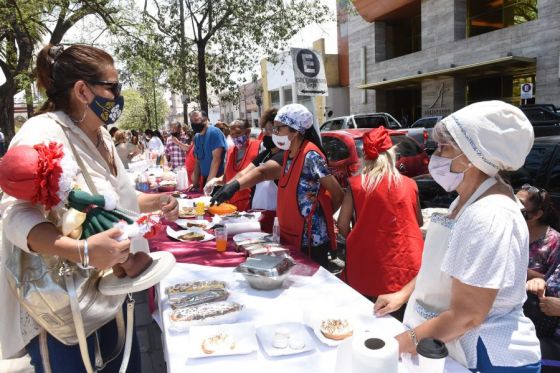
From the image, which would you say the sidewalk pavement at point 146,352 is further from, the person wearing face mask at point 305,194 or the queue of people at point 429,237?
the person wearing face mask at point 305,194

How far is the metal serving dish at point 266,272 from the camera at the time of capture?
2219 mm

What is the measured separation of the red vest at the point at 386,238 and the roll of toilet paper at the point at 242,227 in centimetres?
99

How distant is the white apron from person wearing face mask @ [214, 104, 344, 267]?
1.43 meters

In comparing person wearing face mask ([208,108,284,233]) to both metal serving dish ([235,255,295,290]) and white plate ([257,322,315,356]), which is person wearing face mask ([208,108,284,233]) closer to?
metal serving dish ([235,255,295,290])

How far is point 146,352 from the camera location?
11.2ft

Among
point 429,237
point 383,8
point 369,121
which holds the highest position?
point 383,8

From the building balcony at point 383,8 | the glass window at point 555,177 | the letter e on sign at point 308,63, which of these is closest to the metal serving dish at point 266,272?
the glass window at point 555,177

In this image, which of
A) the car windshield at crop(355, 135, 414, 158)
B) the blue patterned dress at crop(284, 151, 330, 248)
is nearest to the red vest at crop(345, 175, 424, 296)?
the blue patterned dress at crop(284, 151, 330, 248)

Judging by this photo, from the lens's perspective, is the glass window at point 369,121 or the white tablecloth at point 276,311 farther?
the glass window at point 369,121

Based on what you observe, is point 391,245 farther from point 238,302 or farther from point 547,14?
point 547,14

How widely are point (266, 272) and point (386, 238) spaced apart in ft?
3.06

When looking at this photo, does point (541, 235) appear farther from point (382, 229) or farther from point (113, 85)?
point (113, 85)

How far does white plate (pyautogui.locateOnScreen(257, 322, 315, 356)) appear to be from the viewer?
163cm

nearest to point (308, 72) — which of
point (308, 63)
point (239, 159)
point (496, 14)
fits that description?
point (308, 63)
